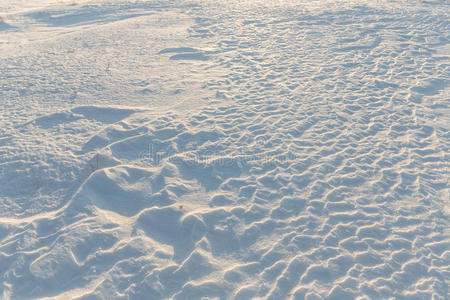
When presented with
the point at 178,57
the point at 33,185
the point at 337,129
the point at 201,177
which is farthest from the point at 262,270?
the point at 178,57

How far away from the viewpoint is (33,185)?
471 cm

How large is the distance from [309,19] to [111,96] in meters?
6.56

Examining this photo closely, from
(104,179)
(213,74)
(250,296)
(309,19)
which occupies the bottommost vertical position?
(250,296)

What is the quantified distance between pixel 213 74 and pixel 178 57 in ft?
4.45

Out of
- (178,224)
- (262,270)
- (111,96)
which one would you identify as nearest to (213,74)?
(111,96)

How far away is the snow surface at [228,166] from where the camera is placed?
12.0ft

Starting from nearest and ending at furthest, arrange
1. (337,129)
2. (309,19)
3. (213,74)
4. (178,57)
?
(337,129), (213,74), (178,57), (309,19)

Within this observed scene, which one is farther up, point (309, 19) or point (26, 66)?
point (309, 19)

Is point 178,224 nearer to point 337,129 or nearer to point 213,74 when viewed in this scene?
point 337,129

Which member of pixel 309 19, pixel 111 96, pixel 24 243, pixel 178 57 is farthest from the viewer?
pixel 309 19

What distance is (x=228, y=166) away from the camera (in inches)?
197

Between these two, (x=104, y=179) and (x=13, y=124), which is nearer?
(x=104, y=179)

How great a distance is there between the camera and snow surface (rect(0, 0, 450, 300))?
364cm

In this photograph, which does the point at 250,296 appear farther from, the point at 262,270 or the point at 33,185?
the point at 33,185
